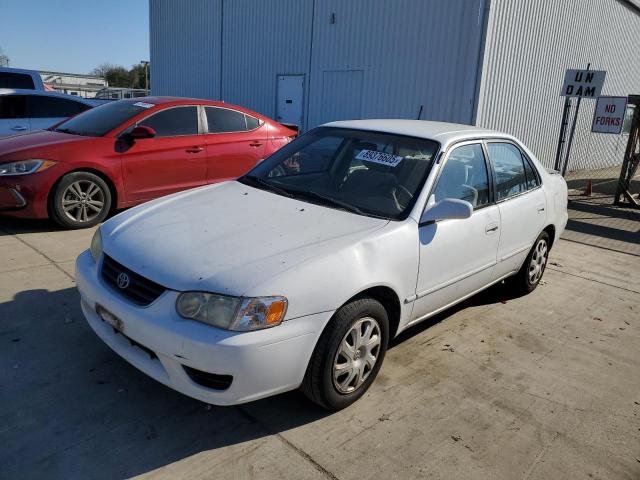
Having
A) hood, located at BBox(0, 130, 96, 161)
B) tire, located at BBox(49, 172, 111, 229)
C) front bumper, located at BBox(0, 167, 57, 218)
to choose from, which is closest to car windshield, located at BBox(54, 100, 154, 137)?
hood, located at BBox(0, 130, 96, 161)

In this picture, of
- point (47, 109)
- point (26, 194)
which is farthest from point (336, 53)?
point (26, 194)

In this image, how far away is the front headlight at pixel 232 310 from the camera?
2.40 m

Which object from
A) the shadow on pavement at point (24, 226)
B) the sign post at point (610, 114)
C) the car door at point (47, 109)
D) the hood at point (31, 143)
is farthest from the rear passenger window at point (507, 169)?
the car door at point (47, 109)

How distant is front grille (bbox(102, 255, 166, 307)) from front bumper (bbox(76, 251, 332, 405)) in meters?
0.04

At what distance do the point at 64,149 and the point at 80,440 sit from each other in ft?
13.4

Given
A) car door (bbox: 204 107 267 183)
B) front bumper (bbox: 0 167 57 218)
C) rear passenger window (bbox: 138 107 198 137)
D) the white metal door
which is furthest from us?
the white metal door

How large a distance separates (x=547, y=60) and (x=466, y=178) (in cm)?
1025

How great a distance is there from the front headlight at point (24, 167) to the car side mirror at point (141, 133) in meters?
0.94

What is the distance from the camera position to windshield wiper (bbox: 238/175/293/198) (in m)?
3.65

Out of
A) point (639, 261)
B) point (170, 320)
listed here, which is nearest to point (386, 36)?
point (639, 261)

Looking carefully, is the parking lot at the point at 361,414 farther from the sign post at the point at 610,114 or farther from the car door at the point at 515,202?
the sign post at the point at 610,114

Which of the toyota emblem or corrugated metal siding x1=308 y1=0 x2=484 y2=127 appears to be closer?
the toyota emblem

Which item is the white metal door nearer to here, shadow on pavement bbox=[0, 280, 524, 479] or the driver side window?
the driver side window

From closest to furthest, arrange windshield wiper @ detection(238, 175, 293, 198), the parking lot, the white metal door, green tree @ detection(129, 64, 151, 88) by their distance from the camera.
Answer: the parking lot < windshield wiper @ detection(238, 175, 293, 198) < the white metal door < green tree @ detection(129, 64, 151, 88)
